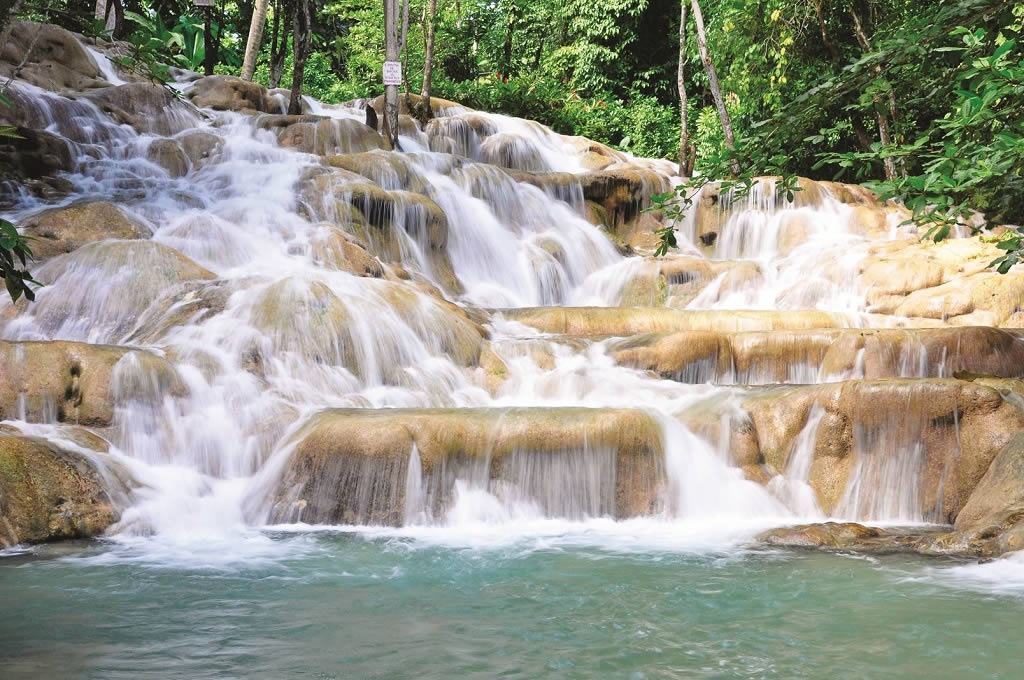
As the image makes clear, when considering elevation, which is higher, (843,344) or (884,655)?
(843,344)

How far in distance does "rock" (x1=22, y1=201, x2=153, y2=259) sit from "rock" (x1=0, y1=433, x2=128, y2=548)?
15.9 feet

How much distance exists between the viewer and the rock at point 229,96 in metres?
18.4

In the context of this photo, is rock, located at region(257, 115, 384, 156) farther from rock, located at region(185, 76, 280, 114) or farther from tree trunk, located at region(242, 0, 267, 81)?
tree trunk, located at region(242, 0, 267, 81)

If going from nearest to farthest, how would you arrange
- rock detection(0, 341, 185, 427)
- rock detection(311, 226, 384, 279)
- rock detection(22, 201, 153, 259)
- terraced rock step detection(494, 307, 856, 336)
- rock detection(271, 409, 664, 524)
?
1. rock detection(271, 409, 664, 524)
2. rock detection(0, 341, 185, 427)
3. rock detection(22, 201, 153, 259)
4. terraced rock step detection(494, 307, 856, 336)
5. rock detection(311, 226, 384, 279)

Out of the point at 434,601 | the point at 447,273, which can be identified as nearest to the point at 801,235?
the point at 447,273

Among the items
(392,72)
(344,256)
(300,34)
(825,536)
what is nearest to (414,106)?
(300,34)

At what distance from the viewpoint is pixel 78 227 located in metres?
11.4

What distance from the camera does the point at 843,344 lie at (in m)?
9.74

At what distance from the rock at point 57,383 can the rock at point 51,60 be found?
1051cm

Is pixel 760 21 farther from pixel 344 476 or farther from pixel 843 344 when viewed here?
pixel 344 476

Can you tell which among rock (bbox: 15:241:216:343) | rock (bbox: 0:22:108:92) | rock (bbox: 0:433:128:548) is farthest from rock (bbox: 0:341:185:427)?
rock (bbox: 0:22:108:92)

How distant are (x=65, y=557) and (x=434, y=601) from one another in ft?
8.65

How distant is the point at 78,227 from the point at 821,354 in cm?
885

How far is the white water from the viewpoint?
7266 millimetres
